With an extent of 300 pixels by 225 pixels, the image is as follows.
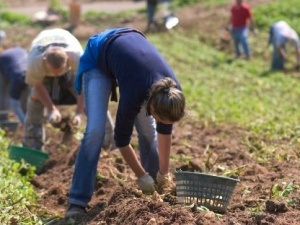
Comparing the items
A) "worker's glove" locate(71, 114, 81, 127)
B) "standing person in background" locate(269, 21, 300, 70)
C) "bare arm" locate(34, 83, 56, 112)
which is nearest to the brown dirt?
"worker's glove" locate(71, 114, 81, 127)

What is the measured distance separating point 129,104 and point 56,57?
80.2 inches

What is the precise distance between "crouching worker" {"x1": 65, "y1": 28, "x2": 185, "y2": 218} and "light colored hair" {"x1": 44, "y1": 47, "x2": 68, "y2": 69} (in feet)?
2.97

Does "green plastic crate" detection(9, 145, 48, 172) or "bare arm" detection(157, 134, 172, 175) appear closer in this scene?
"bare arm" detection(157, 134, 172, 175)

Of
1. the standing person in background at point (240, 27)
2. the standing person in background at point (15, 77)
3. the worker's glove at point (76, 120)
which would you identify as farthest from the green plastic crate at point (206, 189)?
the standing person in background at point (240, 27)

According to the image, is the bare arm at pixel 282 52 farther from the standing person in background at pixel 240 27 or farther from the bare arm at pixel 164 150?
the bare arm at pixel 164 150

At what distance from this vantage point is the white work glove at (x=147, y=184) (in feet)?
21.7

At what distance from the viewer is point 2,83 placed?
39.5ft

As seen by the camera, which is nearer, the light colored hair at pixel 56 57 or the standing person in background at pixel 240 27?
the light colored hair at pixel 56 57

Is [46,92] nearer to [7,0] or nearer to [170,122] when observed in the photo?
[170,122]

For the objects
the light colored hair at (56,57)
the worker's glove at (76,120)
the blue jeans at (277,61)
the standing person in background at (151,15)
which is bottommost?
the worker's glove at (76,120)

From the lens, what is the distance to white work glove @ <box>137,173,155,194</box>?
661cm

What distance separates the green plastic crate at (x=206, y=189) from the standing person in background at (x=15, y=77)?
5.12m

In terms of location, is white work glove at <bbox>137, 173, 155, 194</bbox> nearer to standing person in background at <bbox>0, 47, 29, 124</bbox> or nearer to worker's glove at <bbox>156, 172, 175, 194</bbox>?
worker's glove at <bbox>156, 172, 175, 194</bbox>

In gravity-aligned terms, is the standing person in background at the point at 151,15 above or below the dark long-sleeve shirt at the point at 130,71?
above
